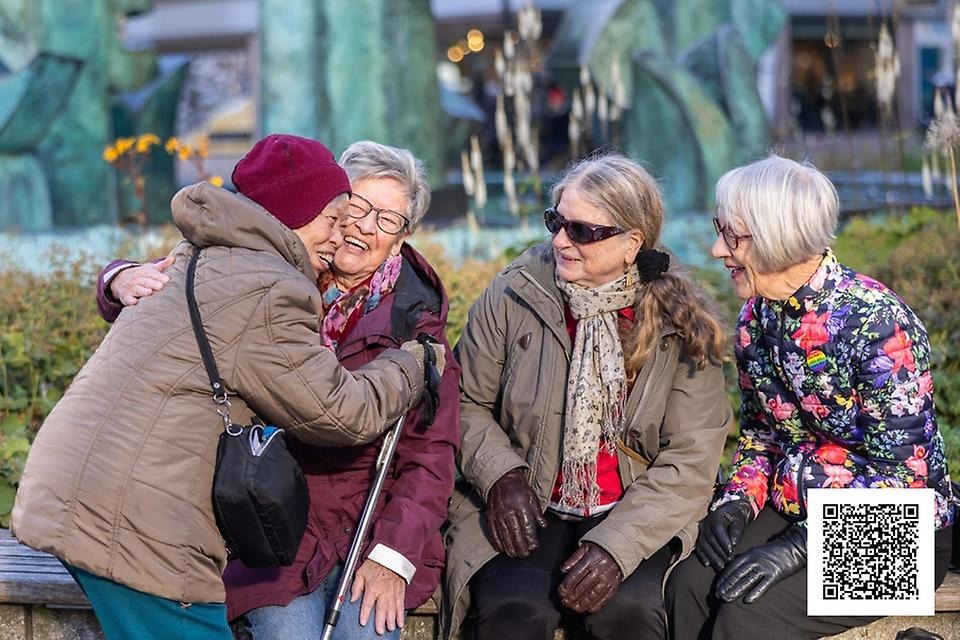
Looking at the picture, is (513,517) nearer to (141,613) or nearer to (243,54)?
(141,613)

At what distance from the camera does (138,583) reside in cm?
296

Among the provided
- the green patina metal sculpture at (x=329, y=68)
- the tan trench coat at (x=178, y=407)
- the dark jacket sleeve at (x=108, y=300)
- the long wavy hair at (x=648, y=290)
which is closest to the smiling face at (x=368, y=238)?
the long wavy hair at (x=648, y=290)

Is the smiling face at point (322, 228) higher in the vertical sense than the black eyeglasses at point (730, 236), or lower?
higher

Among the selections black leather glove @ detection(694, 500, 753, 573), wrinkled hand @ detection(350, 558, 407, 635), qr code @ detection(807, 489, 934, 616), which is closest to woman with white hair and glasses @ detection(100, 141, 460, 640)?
wrinkled hand @ detection(350, 558, 407, 635)

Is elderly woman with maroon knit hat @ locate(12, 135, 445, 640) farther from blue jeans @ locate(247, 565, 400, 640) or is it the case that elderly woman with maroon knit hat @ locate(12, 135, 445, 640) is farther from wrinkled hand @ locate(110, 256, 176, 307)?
blue jeans @ locate(247, 565, 400, 640)

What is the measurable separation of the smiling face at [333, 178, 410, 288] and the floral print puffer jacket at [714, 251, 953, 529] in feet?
3.58

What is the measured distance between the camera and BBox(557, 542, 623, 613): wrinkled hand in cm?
364

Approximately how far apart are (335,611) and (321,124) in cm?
692

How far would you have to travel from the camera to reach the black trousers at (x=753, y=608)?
3.61 metres

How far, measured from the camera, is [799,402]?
3805mm

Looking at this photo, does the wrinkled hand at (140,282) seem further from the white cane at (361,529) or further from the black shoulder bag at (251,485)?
the white cane at (361,529)

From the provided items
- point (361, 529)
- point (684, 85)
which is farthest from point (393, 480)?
point (684, 85)

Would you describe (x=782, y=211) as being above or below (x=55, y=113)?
above

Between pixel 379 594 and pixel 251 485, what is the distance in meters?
0.73
